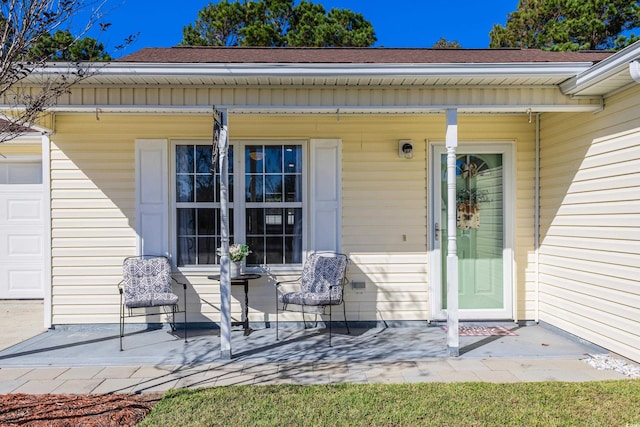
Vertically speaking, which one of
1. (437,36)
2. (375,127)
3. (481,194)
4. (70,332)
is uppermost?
(437,36)

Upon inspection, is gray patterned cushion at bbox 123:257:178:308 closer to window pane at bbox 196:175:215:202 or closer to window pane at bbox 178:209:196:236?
window pane at bbox 178:209:196:236

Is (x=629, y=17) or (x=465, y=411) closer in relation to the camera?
(x=465, y=411)

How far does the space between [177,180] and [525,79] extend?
3929mm

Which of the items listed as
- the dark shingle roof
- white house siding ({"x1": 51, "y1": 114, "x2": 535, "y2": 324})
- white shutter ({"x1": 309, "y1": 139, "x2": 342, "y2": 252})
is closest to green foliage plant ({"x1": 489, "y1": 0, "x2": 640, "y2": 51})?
the dark shingle roof

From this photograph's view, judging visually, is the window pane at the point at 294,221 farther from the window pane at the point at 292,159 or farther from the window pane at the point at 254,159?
the window pane at the point at 254,159

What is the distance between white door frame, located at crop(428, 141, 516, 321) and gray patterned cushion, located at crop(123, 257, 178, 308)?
10.1ft

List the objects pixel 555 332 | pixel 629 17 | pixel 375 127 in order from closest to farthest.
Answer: pixel 555 332
pixel 375 127
pixel 629 17

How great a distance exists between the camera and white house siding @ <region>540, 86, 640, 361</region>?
3637 millimetres

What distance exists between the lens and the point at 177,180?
5.02 m

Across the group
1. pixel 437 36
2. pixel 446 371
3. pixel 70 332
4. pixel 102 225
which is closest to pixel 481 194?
pixel 446 371

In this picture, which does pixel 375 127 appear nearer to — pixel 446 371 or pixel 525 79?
pixel 525 79

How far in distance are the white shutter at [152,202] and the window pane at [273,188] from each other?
1.19 m

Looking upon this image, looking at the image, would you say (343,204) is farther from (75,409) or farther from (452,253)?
(75,409)

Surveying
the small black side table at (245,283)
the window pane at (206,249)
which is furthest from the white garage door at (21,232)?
the small black side table at (245,283)
